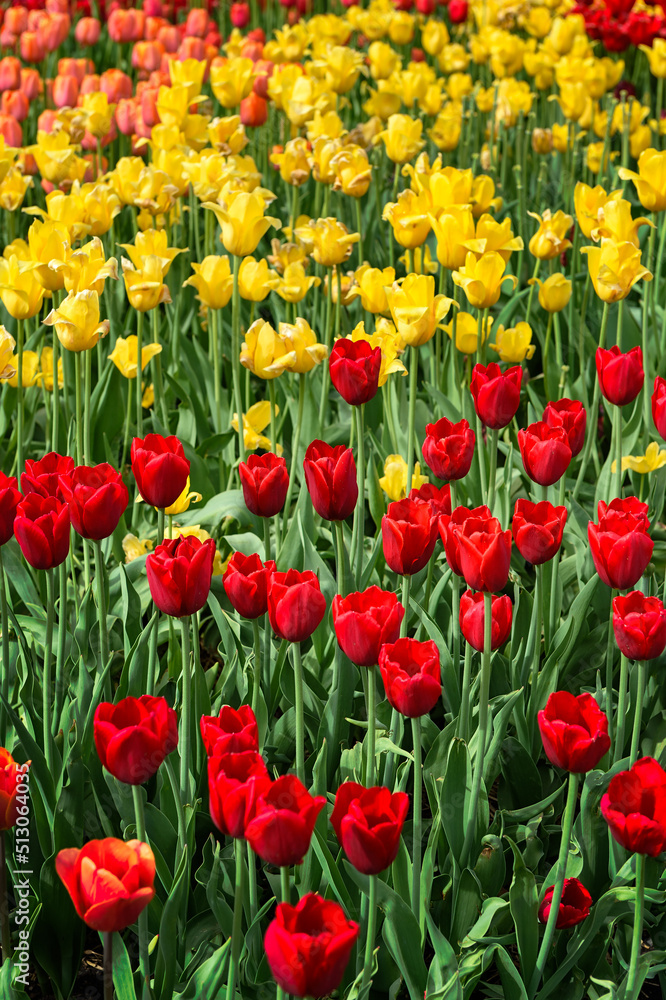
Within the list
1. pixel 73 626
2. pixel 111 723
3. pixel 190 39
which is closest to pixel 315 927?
pixel 111 723

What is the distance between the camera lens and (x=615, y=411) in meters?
2.23

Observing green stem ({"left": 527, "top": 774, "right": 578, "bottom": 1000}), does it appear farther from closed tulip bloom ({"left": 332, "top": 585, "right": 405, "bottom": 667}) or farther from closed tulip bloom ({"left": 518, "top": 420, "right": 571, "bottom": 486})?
closed tulip bloom ({"left": 518, "top": 420, "right": 571, "bottom": 486})

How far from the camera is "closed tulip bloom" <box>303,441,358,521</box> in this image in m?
1.60

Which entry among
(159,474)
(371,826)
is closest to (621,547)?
(371,826)

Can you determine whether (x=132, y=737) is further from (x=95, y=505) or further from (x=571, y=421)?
(x=571, y=421)

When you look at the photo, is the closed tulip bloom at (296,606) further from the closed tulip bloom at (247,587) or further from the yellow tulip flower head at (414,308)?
the yellow tulip flower head at (414,308)

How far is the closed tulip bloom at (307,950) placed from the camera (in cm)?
99

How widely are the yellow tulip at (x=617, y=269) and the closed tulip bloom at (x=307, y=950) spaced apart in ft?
5.59

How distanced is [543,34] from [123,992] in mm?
5392

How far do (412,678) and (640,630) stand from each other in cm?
35

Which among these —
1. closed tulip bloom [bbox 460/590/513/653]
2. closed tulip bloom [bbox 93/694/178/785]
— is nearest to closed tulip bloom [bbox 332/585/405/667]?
closed tulip bloom [bbox 460/590/513/653]

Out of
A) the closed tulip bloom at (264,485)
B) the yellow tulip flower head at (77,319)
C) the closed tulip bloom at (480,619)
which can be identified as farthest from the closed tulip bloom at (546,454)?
the yellow tulip flower head at (77,319)

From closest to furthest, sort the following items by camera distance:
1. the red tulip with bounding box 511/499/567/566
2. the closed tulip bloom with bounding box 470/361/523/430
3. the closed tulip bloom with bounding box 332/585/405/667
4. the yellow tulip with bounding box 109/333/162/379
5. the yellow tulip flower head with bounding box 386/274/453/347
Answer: the closed tulip bloom with bounding box 332/585/405/667 → the red tulip with bounding box 511/499/567/566 → the closed tulip bloom with bounding box 470/361/523/430 → the yellow tulip flower head with bounding box 386/274/453/347 → the yellow tulip with bounding box 109/333/162/379

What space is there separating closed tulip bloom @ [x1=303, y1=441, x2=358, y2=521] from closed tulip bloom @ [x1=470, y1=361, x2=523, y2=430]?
1.45 feet
